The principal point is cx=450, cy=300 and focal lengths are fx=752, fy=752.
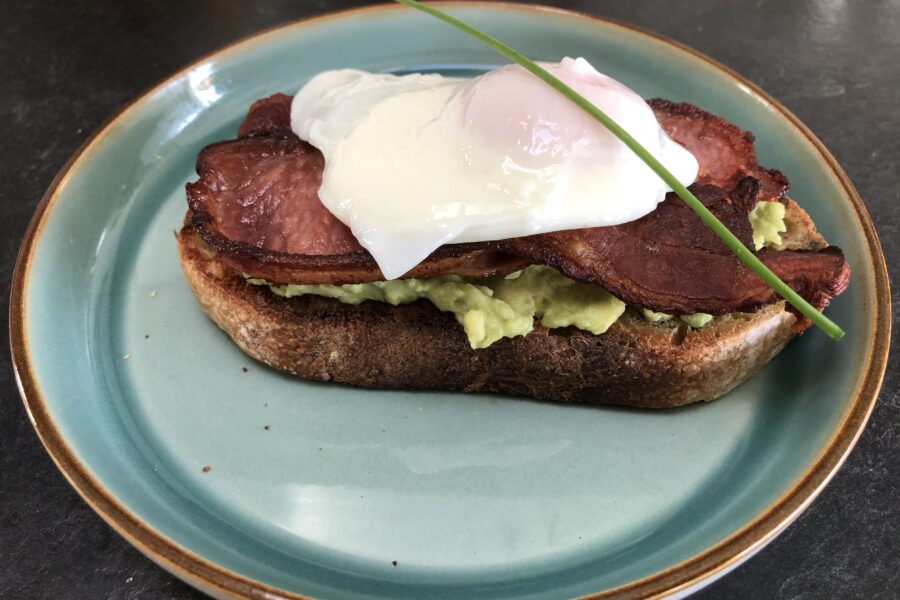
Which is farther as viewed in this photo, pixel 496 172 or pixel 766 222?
pixel 766 222

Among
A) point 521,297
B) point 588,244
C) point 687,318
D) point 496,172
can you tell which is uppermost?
point 496,172

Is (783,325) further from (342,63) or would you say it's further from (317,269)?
(342,63)

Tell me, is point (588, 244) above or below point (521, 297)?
above

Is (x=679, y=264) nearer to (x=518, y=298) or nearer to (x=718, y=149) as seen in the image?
(x=518, y=298)

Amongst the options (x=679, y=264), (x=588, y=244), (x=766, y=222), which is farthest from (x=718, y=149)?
(x=588, y=244)

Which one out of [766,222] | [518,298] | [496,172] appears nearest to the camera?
[496,172]

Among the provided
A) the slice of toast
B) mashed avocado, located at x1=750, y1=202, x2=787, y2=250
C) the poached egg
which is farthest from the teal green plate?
the poached egg

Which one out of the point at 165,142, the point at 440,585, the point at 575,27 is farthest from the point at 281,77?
the point at 440,585

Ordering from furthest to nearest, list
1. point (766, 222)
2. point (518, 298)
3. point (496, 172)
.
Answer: point (766, 222), point (518, 298), point (496, 172)

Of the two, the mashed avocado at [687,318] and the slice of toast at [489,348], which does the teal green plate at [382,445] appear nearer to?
the slice of toast at [489,348]
